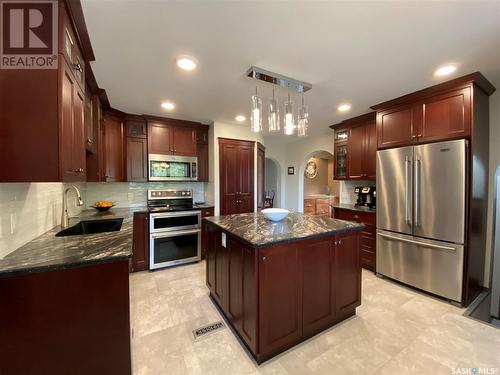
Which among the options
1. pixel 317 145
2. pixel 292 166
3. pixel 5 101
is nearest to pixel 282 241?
pixel 5 101

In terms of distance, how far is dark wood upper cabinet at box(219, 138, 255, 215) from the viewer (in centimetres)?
392

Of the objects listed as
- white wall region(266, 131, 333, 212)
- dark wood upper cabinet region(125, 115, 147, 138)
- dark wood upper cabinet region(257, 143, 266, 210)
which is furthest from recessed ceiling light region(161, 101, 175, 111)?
white wall region(266, 131, 333, 212)

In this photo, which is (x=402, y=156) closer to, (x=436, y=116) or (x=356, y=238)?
(x=436, y=116)

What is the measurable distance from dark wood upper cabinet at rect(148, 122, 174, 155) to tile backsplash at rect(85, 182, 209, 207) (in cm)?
65

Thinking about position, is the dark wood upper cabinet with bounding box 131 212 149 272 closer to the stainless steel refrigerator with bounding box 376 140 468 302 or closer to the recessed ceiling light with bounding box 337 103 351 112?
the recessed ceiling light with bounding box 337 103 351 112

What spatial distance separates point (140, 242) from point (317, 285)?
8.86ft

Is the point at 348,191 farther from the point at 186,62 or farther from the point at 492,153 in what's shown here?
the point at 186,62

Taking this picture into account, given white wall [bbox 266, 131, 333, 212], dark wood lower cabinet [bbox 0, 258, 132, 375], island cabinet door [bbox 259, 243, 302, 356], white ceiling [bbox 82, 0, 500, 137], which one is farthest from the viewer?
white wall [bbox 266, 131, 333, 212]

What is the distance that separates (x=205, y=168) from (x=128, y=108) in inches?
62.1

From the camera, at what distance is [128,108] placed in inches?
126

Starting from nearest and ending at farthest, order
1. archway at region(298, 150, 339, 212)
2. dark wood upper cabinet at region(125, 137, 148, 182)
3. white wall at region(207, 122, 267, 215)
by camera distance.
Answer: dark wood upper cabinet at region(125, 137, 148, 182) < white wall at region(207, 122, 267, 215) < archway at region(298, 150, 339, 212)

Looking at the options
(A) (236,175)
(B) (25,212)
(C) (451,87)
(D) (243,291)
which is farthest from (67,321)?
(C) (451,87)

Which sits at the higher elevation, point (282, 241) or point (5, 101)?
point (5, 101)

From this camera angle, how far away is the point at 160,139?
368 cm
